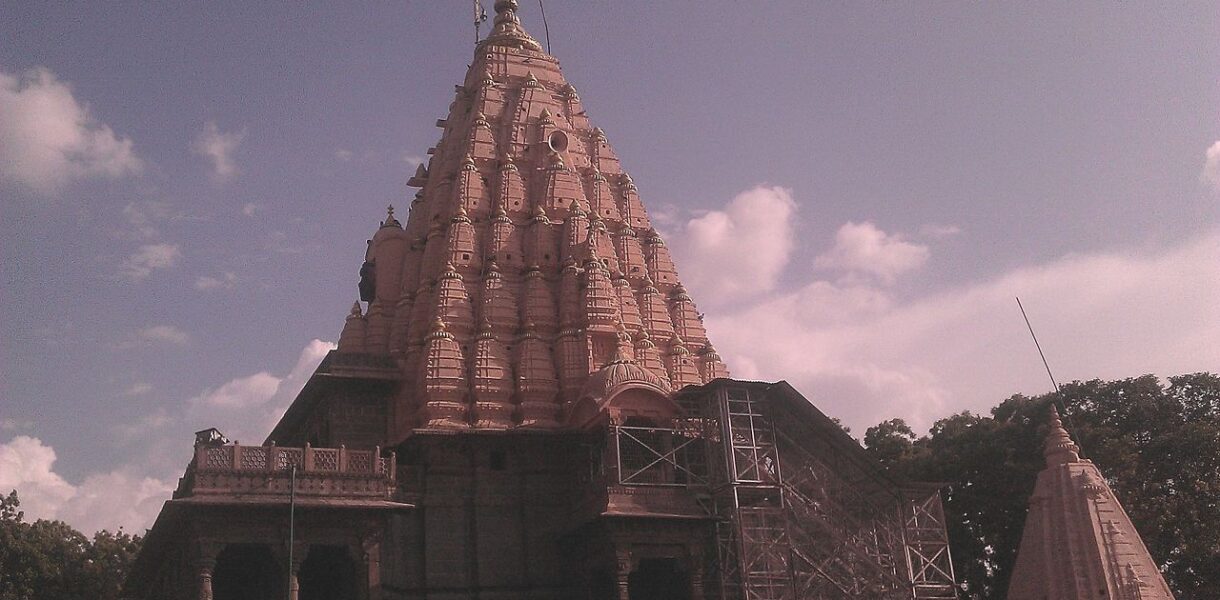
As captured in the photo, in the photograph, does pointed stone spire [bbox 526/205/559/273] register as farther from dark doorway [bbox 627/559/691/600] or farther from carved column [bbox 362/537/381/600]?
Result: carved column [bbox 362/537/381/600]

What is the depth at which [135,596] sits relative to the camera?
→ 33875 millimetres

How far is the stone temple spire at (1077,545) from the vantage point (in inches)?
816

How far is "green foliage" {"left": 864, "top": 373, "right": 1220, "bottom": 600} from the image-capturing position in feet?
107

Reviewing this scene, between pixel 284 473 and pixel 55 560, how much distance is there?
90.7 ft

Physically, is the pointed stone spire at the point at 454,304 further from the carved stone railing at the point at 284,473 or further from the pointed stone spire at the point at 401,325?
the carved stone railing at the point at 284,473

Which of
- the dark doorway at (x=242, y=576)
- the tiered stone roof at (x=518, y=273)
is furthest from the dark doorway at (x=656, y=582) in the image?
the dark doorway at (x=242, y=576)

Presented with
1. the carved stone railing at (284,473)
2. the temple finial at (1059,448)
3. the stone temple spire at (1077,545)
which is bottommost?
the stone temple spire at (1077,545)

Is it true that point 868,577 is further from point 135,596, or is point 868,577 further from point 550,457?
point 135,596

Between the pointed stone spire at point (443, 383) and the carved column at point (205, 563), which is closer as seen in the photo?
the carved column at point (205, 563)

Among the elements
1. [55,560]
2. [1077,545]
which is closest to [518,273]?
[1077,545]

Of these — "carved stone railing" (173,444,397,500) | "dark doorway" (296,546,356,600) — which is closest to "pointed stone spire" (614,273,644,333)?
"carved stone railing" (173,444,397,500)

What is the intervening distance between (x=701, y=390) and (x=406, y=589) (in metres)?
8.64

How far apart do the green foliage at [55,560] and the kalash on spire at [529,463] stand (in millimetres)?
12952

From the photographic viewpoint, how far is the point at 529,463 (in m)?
28.0
